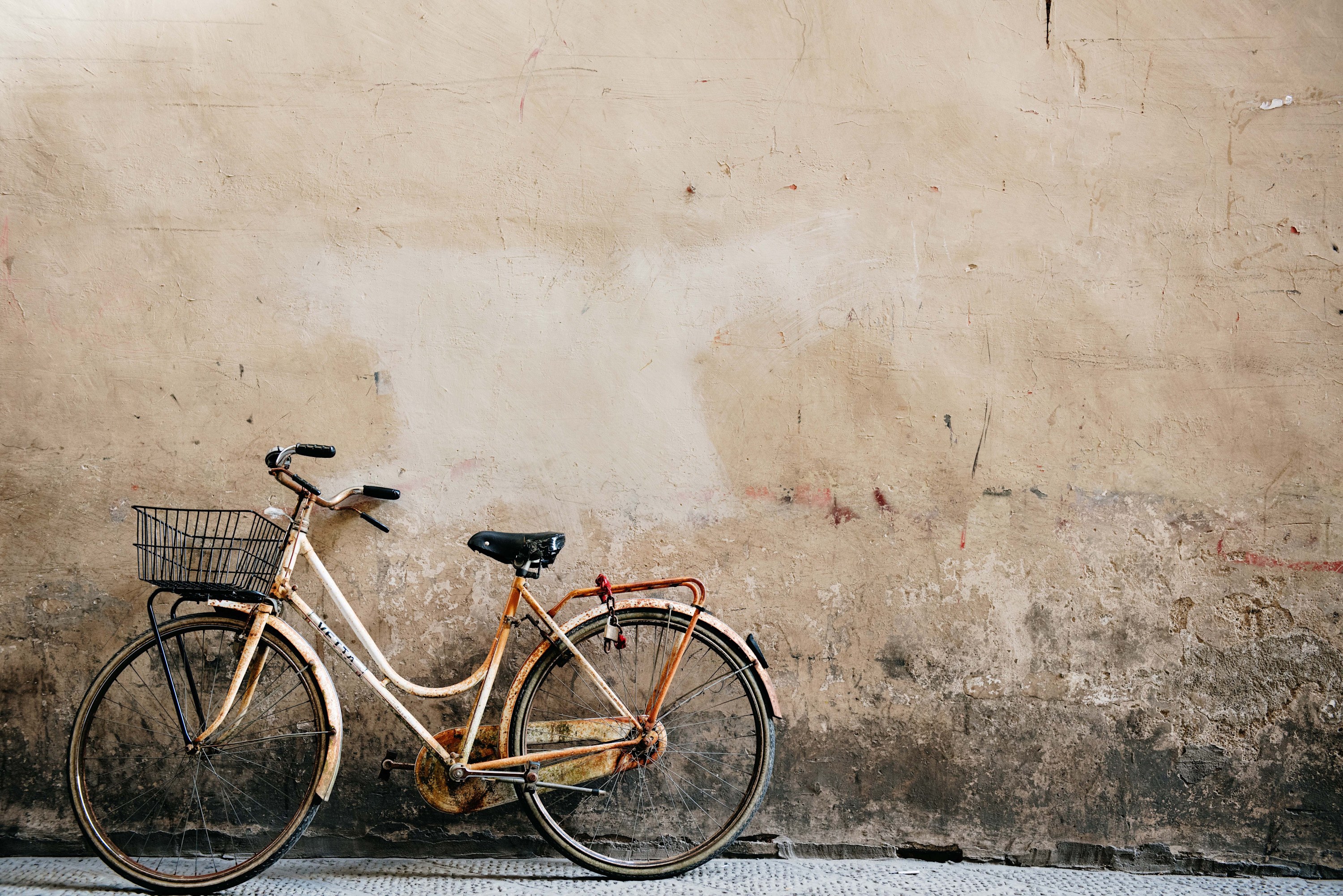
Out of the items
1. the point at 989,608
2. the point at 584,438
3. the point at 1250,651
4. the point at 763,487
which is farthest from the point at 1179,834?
the point at 584,438

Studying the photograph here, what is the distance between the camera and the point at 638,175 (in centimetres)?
314

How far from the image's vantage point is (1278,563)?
123 inches

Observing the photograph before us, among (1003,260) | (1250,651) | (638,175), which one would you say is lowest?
(1250,651)

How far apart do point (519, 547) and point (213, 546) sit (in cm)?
104

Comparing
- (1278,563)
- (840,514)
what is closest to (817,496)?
(840,514)

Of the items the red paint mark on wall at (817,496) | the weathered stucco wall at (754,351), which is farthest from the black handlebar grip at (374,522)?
the red paint mark on wall at (817,496)

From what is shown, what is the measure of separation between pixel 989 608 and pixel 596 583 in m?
1.47

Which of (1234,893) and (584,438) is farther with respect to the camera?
(584,438)

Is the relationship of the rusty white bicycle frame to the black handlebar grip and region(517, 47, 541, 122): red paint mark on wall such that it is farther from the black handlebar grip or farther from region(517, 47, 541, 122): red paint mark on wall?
region(517, 47, 541, 122): red paint mark on wall

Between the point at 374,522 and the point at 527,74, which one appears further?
the point at 527,74

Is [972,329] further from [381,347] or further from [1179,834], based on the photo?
[381,347]

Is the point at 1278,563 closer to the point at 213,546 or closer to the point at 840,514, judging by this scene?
the point at 840,514

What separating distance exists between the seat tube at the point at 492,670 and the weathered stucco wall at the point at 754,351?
0.90 ft

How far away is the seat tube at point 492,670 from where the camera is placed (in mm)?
2801
